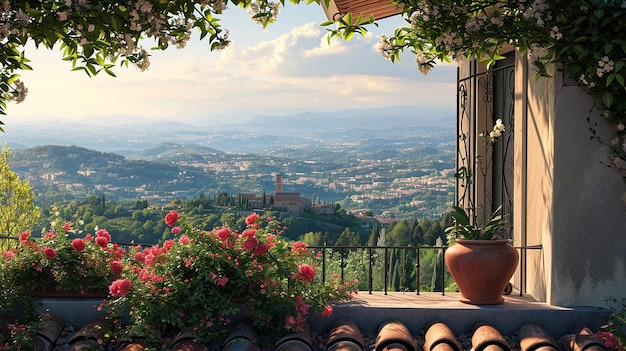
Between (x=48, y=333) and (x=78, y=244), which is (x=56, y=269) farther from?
(x=48, y=333)

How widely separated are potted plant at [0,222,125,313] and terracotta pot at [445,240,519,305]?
2.84 m

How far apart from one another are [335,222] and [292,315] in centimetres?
2279

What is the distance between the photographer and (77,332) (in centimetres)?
506

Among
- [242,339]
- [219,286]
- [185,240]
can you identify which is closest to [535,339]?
[242,339]

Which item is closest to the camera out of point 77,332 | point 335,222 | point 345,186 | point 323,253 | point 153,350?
point 153,350

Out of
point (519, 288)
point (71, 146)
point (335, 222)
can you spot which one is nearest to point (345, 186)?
point (335, 222)

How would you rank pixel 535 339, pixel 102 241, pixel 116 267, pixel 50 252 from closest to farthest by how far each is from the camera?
pixel 535 339 < pixel 50 252 < pixel 116 267 < pixel 102 241

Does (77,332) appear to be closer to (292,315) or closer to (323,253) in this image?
(292,315)

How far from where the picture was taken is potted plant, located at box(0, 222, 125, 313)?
17.5 feet

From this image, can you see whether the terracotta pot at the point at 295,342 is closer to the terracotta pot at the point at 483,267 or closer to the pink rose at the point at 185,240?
the pink rose at the point at 185,240

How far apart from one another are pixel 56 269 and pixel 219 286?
4.71 feet

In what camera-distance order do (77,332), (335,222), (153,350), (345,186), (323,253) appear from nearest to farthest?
1. (153,350)
2. (77,332)
3. (323,253)
4. (335,222)
5. (345,186)

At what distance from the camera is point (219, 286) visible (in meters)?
5.04

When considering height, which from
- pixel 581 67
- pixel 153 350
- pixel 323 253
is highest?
pixel 581 67
